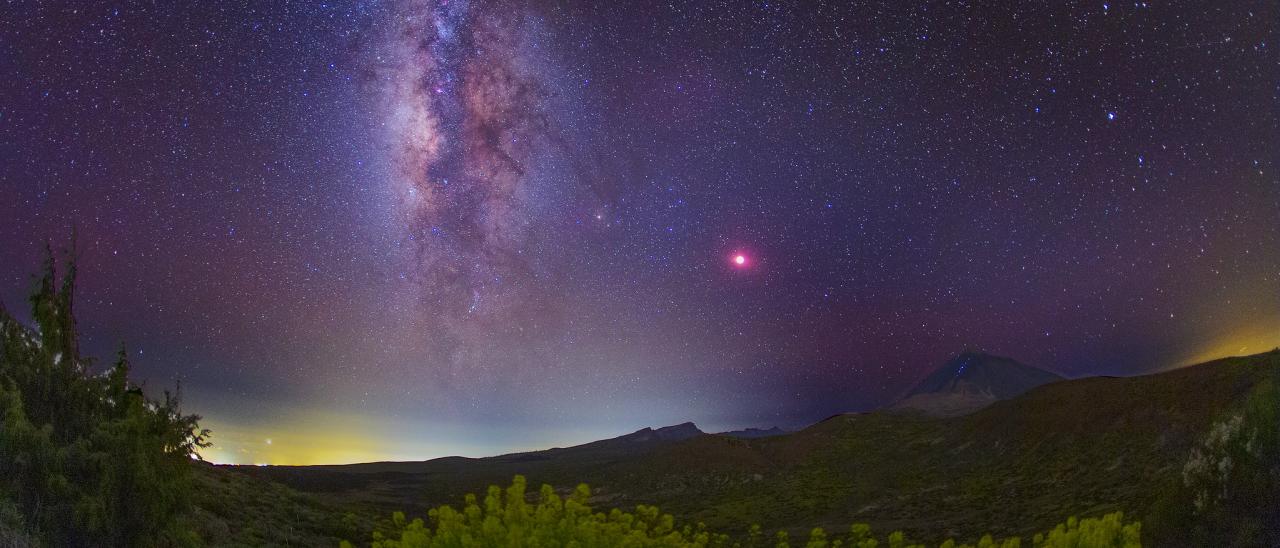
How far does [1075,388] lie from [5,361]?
190 feet

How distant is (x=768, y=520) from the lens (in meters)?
37.2

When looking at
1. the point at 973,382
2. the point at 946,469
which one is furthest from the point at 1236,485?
the point at 973,382

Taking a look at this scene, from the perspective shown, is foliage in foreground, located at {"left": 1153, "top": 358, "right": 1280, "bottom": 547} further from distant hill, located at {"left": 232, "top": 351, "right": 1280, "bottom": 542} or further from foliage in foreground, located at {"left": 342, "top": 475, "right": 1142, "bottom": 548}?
foliage in foreground, located at {"left": 342, "top": 475, "right": 1142, "bottom": 548}

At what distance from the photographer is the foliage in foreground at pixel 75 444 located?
8.10 metres

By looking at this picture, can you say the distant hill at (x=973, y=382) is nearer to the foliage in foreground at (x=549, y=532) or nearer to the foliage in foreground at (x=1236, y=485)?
the foliage in foreground at (x=1236, y=485)

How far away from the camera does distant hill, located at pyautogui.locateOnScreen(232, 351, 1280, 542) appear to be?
1144 inches

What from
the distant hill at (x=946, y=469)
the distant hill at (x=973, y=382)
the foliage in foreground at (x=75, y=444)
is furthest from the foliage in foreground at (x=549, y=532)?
the distant hill at (x=973, y=382)

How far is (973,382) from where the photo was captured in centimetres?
12562

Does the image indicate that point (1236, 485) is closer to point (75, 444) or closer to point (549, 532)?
point (549, 532)

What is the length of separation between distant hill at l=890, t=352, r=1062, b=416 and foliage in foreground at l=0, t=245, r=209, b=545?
353 ft

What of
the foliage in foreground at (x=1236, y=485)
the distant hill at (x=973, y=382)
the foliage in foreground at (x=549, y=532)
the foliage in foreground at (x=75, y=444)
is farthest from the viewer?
the distant hill at (x=973, y=382)

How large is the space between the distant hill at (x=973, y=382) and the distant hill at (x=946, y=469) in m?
48.1

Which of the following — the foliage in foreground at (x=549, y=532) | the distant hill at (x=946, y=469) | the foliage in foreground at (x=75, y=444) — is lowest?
the distant hill at (x=946, y=469)

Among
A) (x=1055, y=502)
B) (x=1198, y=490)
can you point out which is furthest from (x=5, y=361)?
(x=1055, y=502)
